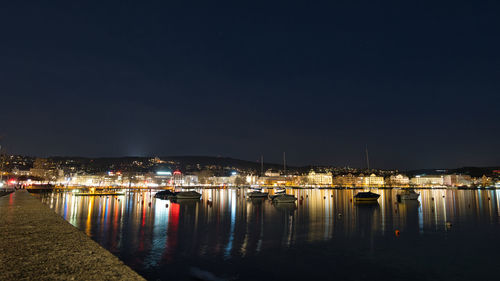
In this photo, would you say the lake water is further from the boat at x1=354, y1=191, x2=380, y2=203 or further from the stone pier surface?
the boat at x1=354, y1=191, x2=380, y2=203

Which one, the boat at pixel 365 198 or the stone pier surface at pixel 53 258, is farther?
the boat at pixel 365 198

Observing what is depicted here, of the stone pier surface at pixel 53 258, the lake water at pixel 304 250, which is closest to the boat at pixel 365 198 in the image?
the lake water at pixel 304 250

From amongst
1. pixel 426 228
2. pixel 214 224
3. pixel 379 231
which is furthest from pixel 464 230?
pixel 214 224

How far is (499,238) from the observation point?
76.9 feet

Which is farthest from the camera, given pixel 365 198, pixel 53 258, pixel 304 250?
pixel 365 198

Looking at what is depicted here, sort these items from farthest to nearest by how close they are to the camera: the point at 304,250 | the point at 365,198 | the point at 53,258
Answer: the point at 365,198 < the point at 304,250 < the point at 53,258

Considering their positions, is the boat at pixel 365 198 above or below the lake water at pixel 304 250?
above

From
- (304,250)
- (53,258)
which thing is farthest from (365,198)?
(53,258)

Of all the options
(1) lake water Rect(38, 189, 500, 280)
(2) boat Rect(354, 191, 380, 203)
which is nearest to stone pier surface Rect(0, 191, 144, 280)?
(1) lake water Rect(38, 189, 500, 280)

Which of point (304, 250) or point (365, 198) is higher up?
point (365, 198)

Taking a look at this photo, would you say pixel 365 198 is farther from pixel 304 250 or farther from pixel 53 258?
pixel 53 258

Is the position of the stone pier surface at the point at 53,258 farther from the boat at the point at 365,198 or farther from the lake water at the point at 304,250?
the boat at the point at 365,198

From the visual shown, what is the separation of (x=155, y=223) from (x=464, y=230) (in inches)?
1010

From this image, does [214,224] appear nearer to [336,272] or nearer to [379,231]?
[379,231]
